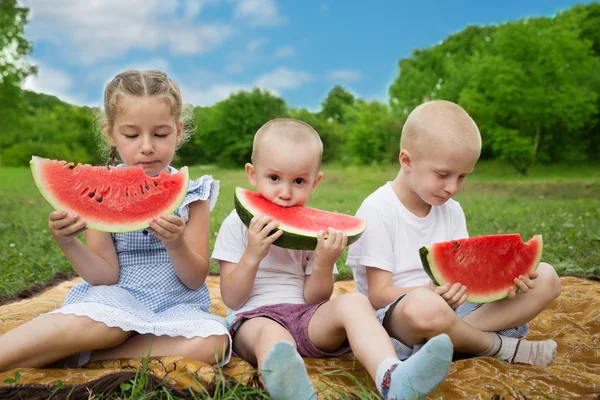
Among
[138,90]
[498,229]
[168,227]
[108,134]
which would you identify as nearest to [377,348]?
[168,227]

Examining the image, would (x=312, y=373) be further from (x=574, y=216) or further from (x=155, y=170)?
(x=574, y=216)

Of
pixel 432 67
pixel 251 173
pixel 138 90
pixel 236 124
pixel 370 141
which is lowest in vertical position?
pixel 251 173

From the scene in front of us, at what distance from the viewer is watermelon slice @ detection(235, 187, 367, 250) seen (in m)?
2.59

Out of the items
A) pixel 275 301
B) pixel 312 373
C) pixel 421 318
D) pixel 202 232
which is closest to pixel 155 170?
pixel 202 232

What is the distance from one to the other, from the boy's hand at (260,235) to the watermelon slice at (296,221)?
0.18 feet

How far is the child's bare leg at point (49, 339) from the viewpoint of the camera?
2.38m

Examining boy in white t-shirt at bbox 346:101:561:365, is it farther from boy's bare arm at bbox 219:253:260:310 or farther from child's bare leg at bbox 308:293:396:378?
boy's bare arm at bbox 219:253:260:310

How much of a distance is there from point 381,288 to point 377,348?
620 millimetres

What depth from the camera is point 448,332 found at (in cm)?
252

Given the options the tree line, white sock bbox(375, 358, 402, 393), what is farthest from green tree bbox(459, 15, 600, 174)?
white sock bbox(375, 358, 402, 393)

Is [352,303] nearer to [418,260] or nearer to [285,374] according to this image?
[285,374]

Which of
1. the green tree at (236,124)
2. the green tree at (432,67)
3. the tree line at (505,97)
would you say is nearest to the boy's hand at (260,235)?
A: the tree line at (505,97)

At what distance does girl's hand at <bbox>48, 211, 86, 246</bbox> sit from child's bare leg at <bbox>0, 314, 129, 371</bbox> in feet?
1.27

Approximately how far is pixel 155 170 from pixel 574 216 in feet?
23.2
